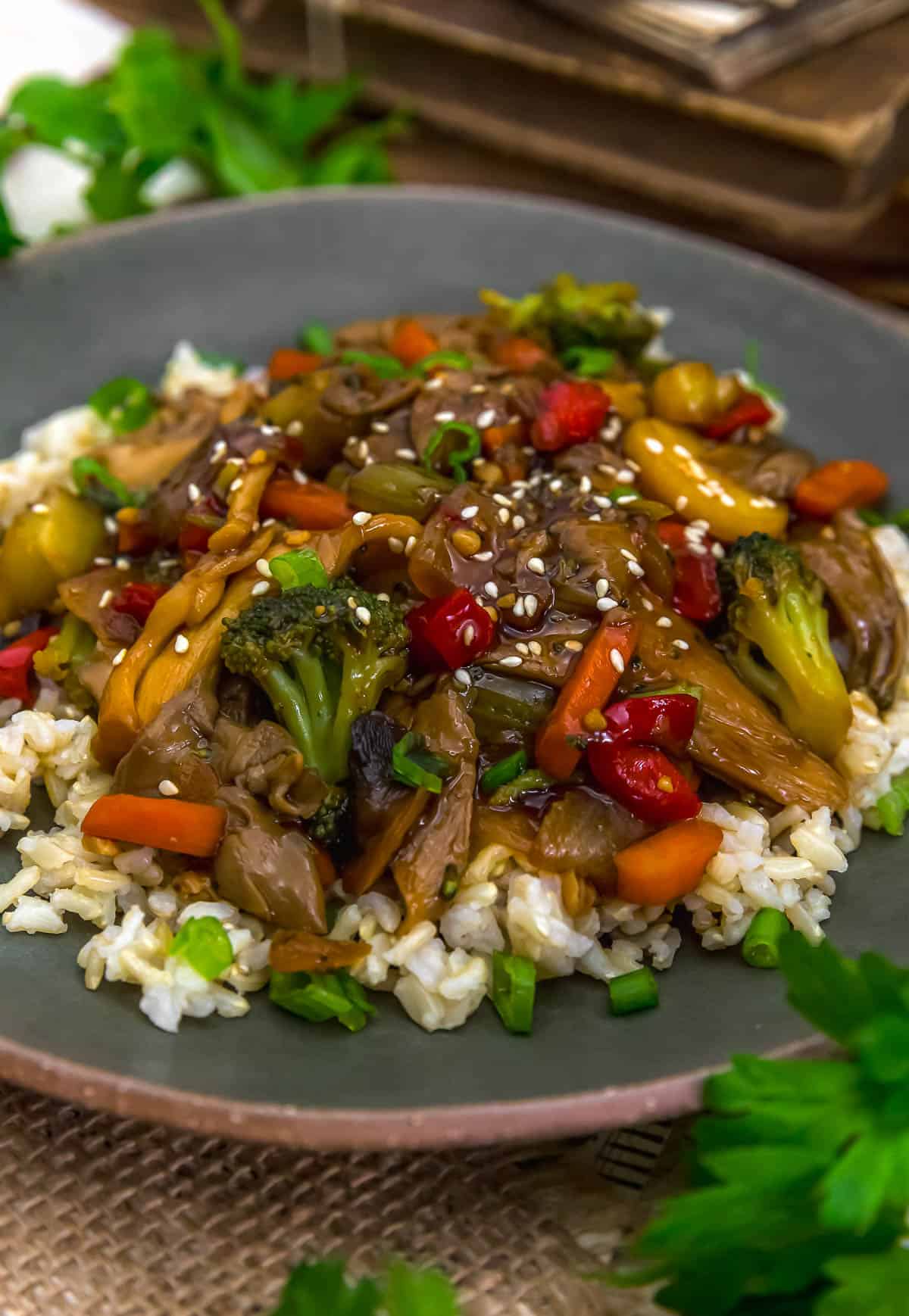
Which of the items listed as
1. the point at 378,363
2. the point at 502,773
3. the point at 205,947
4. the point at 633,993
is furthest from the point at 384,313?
the point at 633,993

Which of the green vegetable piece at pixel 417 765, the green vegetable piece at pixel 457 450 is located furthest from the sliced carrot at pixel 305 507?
the green vegetable piece at pixel 417 765

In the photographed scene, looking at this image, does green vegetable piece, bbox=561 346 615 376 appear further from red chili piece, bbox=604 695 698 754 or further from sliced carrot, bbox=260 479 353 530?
red chili piece, bbox=604 695 698 754

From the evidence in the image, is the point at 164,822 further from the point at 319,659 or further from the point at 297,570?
the point at 297,570

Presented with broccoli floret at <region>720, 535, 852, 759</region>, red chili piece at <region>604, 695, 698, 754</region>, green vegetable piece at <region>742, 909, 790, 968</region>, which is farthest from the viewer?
broccoli floret at <region>720, 535, 852, 759</region>

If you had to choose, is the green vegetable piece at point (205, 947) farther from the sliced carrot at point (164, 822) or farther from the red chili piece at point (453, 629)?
the red chili piece at point (453, 629)

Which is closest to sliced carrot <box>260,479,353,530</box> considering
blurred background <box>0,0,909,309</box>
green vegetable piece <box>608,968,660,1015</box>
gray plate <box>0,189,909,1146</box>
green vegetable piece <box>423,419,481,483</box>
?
green vegetable piece <box>423,419,481,483</box>

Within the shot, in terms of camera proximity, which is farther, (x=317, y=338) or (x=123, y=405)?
(x=317, y=338)
